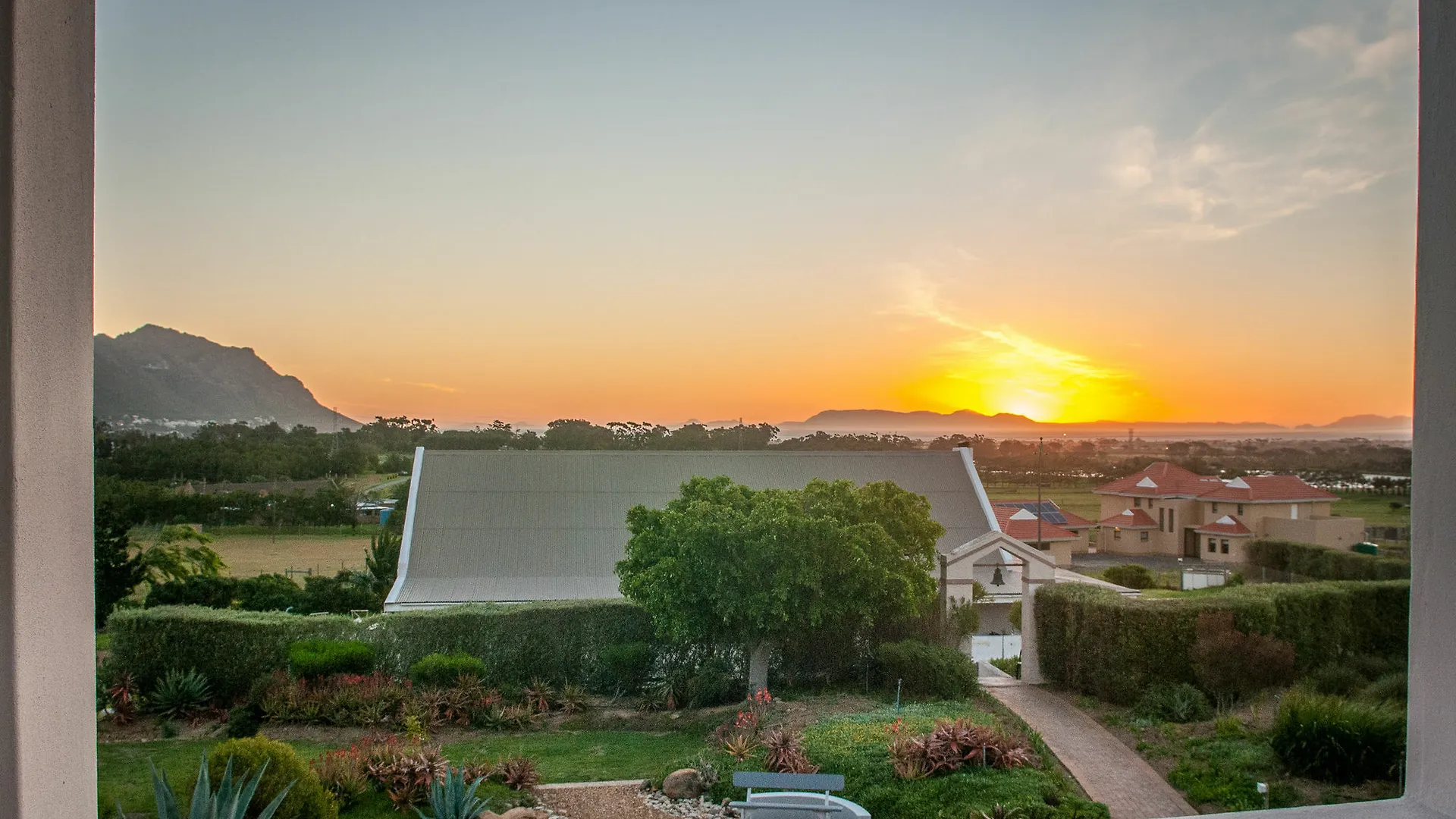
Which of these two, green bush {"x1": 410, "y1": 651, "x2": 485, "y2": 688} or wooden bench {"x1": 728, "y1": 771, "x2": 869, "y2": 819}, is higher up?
green bush {"x1": 410, "y1": 651, "x2": 485, "y2": 688}

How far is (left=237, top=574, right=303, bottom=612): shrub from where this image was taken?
→ 158 inches

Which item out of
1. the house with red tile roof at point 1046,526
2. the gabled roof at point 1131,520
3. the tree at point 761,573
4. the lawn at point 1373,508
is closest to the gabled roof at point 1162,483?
the gabled roof at point 1131,520

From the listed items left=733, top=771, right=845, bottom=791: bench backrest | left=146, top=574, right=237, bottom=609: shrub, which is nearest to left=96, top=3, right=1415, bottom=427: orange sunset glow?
left=146, top=574, right=237, bottom=609: shrub

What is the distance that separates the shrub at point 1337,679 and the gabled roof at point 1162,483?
1.08 meters

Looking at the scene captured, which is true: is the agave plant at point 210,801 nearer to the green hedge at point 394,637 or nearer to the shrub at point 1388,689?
the green hedge at point 394,637

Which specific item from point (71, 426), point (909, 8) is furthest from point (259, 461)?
point (909, 8)

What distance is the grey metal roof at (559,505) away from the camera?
4.21 m

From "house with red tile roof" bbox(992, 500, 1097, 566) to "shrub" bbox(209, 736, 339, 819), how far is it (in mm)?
3310

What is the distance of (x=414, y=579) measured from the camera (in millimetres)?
4168

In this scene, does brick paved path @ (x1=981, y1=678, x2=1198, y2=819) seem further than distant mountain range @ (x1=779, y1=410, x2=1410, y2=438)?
No

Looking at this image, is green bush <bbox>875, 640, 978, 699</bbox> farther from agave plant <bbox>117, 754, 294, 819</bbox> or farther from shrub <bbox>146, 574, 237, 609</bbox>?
shrub <bbox>146, 574, 237, 609</bbox>

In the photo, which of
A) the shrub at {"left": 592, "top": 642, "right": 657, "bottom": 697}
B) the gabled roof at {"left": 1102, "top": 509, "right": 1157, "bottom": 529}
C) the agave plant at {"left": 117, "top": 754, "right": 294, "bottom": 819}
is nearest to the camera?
the agave plant at {"left": 117, "top": 754, "right": 294, "bottom": 819}

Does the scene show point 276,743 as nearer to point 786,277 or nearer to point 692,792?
point 692,792

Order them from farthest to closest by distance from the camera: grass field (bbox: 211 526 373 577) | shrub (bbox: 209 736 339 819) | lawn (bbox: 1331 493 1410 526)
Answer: lawn (bbox: 1331 493 1410 526) → grass field (bbox: 211 526 373 577) → shrub (bbox: 209 736 339 819)
